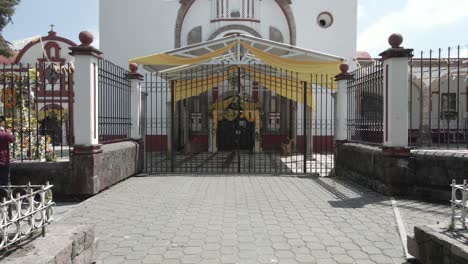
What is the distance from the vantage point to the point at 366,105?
8875 mm

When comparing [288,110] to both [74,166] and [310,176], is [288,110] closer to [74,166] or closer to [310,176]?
[310,176]

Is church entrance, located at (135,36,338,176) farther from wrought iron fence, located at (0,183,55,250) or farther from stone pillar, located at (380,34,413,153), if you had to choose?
wrought iron fence, located at (0,183,55,250)

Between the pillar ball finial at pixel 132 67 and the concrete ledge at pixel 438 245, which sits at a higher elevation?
the pillar ball finial at pixel 132 67

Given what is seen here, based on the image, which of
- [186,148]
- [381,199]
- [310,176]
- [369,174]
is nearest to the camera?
[381,199]

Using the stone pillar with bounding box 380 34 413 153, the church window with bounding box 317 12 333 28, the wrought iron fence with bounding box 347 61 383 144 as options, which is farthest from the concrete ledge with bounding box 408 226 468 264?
the church window with bounding box 317 12 333 28

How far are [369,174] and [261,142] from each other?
10.1m

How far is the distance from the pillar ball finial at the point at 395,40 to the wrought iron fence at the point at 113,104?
5.81 meters

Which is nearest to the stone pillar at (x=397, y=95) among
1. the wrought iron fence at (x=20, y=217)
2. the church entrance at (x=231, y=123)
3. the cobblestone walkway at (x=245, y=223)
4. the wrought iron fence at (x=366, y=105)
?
the wrought iron fence at (x=366, y=105)

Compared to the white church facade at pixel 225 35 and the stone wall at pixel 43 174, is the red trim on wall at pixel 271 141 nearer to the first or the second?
the white church facade at pixel 225 35

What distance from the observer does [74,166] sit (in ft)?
23.2

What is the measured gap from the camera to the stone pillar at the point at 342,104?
10.4 m

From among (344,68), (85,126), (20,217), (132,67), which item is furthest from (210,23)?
(20,217)

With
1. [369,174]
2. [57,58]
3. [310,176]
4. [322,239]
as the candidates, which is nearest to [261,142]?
[310,176]

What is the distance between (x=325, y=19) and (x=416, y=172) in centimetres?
1363
